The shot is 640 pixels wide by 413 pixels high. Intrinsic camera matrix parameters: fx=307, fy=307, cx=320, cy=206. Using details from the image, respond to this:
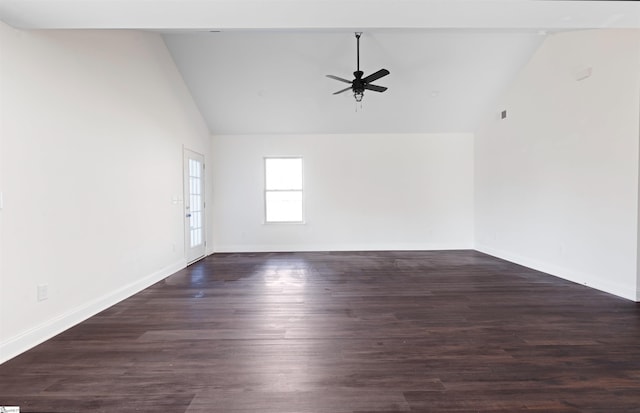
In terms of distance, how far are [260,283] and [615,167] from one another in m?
4.58

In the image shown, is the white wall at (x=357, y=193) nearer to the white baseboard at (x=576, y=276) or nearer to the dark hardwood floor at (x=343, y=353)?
the white baseboard at (x=576, y=276)

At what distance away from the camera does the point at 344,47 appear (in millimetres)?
4859

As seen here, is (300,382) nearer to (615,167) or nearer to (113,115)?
(113,115)

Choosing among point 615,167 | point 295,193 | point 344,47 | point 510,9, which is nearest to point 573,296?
point 615,167

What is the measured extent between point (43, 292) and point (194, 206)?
338 centimetres

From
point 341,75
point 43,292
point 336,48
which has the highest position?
point 336,48

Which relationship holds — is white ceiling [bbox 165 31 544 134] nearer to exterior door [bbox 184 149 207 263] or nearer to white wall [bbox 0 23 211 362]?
white wall [bbox 0 23 211 362]

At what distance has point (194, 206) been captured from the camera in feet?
19.1

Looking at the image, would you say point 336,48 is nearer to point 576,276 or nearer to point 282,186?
A: point 282,186

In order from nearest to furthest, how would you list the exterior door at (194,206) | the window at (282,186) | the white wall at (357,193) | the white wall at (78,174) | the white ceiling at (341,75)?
the white wall at (78,174), the white ceiling at (341,75), the exterior door at (194,206), the white wall at (357,193), the window at (282,186)

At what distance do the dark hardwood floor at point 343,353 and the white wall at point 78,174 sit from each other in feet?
1.20

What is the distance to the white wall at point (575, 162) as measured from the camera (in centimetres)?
347

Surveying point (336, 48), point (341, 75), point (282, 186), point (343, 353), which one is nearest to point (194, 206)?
point (282, 186)

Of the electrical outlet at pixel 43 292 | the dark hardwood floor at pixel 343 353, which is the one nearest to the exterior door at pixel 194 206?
the dark hardwood floor at pixel 343 353
